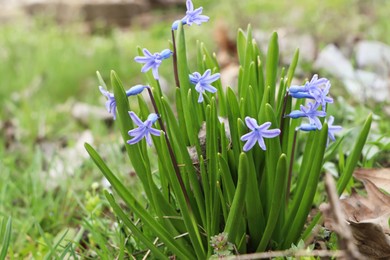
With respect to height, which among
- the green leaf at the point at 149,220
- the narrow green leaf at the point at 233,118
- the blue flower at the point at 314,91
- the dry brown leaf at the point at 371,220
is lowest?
the dry brown leaf at the point at 371,220

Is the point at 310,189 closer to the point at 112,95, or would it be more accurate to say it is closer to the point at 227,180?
the point at 227,180

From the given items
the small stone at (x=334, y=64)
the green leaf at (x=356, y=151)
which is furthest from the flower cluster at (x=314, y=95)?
the small stone at (x=334, y=64)

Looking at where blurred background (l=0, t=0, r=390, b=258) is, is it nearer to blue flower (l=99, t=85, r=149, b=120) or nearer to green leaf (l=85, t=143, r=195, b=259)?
green leaf (l=85, t=143, r=195, b=259)

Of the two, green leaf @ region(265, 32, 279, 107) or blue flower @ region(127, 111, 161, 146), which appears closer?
blue flower @ region(127, 111, 161, 146)

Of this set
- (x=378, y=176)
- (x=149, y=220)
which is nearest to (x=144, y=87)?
(x=149, y=220)

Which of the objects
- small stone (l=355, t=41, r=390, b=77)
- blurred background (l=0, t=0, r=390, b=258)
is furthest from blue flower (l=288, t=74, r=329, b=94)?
small stone (l=355, t=41, r=390, b=77)

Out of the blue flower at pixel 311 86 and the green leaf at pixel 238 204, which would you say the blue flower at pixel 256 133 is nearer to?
the green leaf at pixel 238 204
